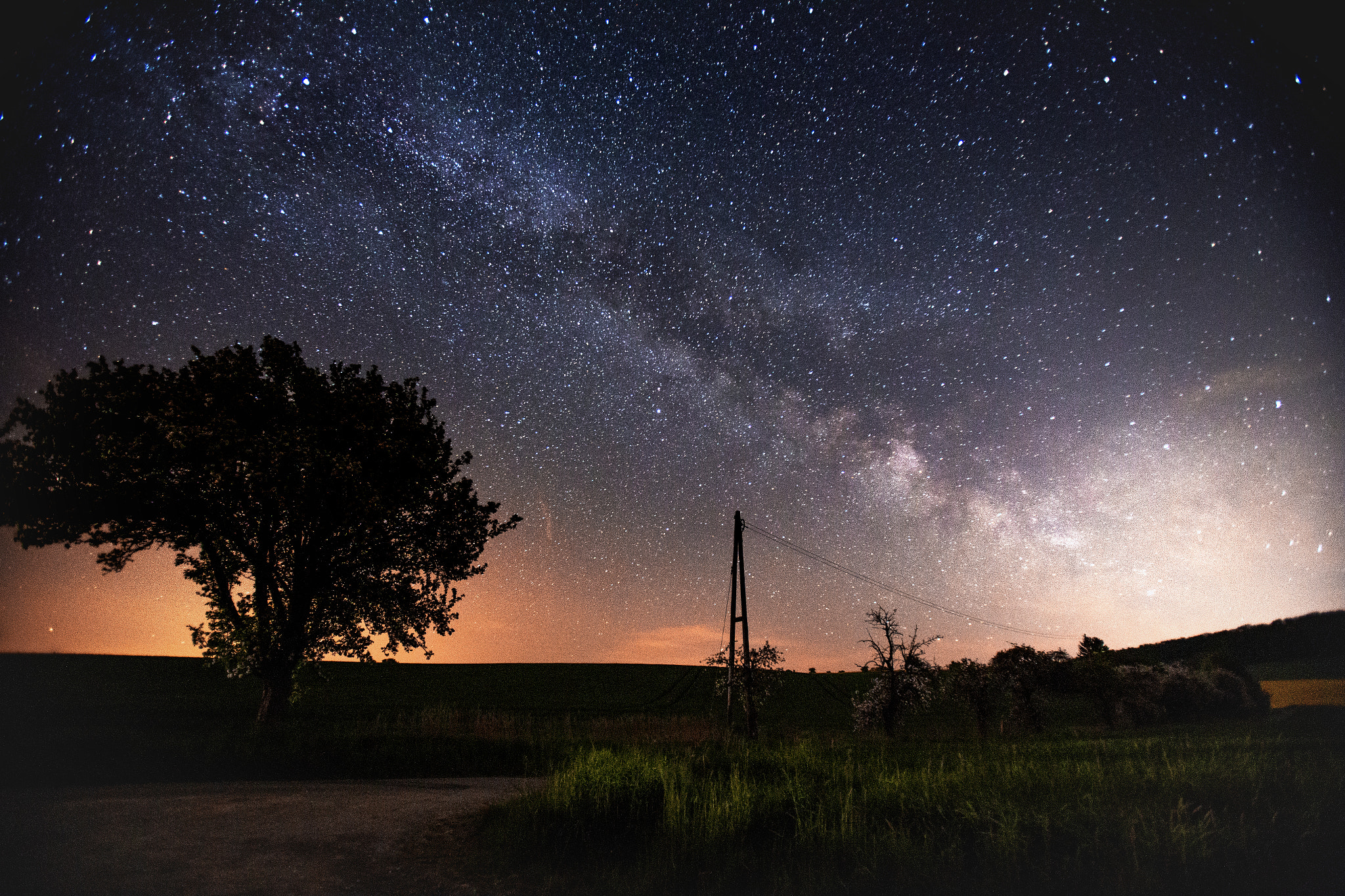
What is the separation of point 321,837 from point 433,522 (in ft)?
44.2

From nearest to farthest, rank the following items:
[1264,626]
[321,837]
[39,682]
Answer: [321,837] → [39,682] → [1264,626]

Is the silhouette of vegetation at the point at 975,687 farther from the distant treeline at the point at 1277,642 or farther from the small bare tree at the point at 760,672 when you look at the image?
the distant treeline at the point at 1277,642

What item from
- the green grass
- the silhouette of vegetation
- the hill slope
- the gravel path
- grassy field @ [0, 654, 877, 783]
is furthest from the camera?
the hill slope

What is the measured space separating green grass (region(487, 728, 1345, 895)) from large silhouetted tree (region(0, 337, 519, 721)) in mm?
13271

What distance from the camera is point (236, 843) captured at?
293 inches

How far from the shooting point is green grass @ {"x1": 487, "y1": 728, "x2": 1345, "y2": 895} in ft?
18.0

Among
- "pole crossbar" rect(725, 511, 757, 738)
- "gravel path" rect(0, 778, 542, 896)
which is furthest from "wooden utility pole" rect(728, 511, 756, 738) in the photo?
"gravel path" rect(0, 778, 542, 896)

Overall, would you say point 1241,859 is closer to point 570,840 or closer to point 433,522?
point 570,840

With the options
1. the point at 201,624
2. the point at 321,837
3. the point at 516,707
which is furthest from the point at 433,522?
the point at 516,707

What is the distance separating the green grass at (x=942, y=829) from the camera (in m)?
5.48

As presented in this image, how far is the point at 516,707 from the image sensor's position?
42.4m

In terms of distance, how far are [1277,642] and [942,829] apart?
101 metres

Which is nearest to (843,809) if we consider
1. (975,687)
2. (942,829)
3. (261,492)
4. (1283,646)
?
(942,829)

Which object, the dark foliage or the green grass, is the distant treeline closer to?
the dark foliage
